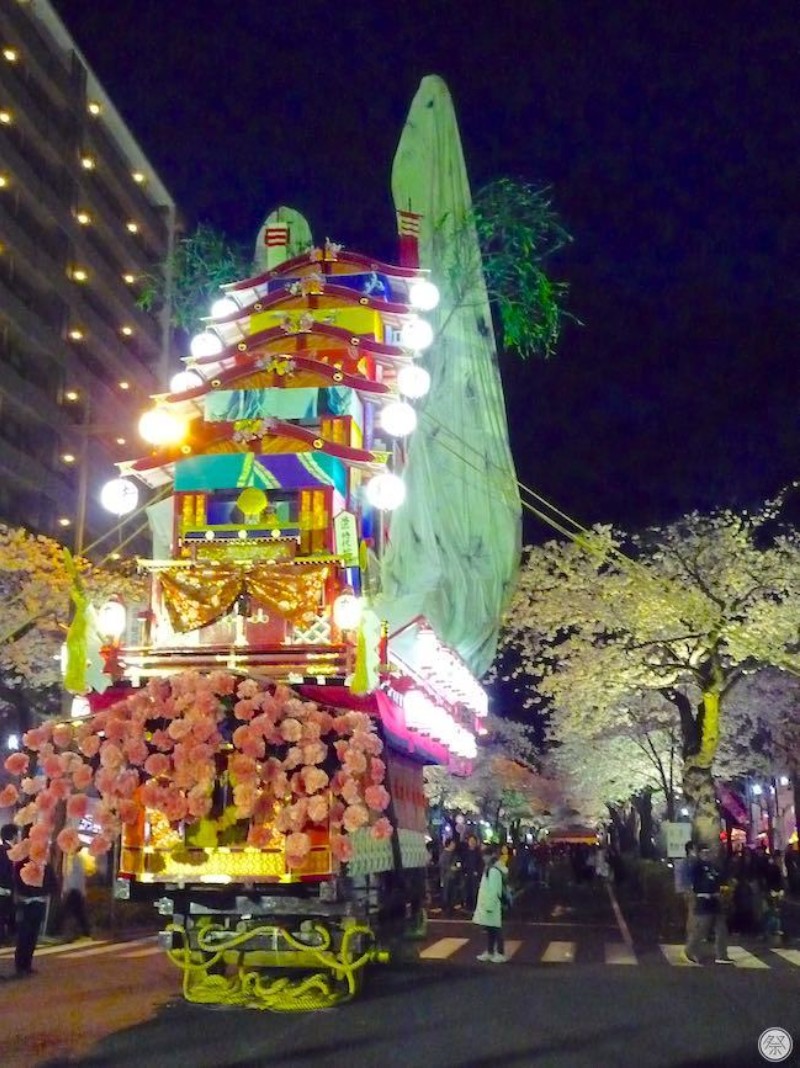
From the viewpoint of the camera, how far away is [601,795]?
221ft

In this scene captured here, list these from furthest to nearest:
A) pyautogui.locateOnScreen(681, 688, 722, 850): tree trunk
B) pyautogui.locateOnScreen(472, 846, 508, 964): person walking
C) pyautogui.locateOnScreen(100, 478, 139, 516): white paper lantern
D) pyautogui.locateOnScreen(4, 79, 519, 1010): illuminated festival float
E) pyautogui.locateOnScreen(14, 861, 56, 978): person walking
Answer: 1. pyautogui.locateOnScreen(681, 688, 722, 850): tree trunk
2. pyautogui.locateOnScreen(472, 846, 508, 964): person walking
3. pyautogui.locateOnScreen(100, 478, 139, 516): white paper lantern
4. pyautogui.locateOnScreen(14, 861, 56, 978): person walking
5. pyautogui.locateOnScreen(4, 79, 519, 1010): illuminated festival float

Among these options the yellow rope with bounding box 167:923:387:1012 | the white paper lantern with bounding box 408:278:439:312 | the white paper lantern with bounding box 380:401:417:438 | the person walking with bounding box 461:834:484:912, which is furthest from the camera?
the person walking with bounding box 461:834:484:912

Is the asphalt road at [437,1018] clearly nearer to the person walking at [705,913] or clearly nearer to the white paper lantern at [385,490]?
the person walking at [705,913]

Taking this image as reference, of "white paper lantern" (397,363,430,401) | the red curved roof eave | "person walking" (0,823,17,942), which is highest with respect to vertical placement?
the red curved roof eave

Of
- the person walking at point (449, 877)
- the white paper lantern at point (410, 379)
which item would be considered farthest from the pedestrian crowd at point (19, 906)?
the person walking at point (449, 877)

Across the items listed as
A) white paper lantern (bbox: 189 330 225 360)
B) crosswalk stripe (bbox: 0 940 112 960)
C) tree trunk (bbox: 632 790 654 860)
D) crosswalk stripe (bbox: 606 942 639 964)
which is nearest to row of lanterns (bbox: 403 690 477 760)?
crosswalk stripe (bbox: 606 942 639 964)

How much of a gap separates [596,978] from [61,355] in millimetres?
47112

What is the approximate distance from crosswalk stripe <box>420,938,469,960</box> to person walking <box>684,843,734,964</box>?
3.90m

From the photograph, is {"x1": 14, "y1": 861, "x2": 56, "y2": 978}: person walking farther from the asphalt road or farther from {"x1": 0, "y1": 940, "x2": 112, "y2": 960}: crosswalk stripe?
{"x1": 0, "y1": 940, "x2": 112, "y2": 960}: crosswalk stripe

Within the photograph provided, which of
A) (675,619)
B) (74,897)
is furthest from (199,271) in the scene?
(675,619)

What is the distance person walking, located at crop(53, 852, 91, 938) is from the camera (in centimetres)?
2136

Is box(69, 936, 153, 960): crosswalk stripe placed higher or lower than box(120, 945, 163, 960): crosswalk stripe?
higher

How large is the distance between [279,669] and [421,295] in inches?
322

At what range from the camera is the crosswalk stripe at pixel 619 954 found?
18.3m
